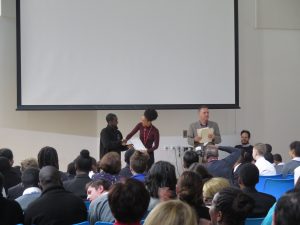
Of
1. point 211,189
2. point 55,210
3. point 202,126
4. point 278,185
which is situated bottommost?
point 278,185

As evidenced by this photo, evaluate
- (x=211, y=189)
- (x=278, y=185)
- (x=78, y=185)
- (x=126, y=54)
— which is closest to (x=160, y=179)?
(x=211, y=189)

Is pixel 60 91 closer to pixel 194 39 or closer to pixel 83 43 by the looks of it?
pixel 83 43

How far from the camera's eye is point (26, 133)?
832 centimetres

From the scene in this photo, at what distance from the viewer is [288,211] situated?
1.68 m

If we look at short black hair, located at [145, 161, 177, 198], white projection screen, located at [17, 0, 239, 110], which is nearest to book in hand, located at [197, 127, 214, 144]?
white projection screen, located at [17, 0, 239, 110]

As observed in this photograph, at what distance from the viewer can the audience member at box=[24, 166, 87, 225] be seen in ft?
10.1

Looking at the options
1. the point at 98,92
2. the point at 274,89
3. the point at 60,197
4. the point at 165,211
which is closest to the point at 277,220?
the point at 165,211

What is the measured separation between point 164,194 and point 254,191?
78cm

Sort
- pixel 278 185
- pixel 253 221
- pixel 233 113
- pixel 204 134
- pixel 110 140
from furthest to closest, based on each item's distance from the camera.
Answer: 1. pixel 233 113
2. pixel 110 140
3. pixel 204 134
4. pixel 278 185
5. pixel 253 221

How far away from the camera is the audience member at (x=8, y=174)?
472 cm

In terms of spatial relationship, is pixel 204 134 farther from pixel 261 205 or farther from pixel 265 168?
pixel 261 205

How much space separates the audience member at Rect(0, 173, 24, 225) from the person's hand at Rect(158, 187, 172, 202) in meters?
0.93

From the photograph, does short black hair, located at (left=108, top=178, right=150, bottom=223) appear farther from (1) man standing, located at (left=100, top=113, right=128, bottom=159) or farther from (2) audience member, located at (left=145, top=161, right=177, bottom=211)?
(1) man standing, located at (left=100, top=113, right=128, bottom=159)

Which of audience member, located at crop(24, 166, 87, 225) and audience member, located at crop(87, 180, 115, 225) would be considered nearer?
audience member, located at crop(24, 166, 87, 225)
